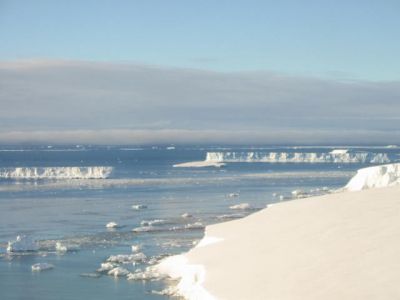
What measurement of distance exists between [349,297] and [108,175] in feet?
182

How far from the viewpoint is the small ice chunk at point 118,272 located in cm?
2109

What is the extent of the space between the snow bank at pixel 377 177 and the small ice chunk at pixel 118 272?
19.7 meters

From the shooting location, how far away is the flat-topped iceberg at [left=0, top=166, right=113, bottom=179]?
68688 millimetres

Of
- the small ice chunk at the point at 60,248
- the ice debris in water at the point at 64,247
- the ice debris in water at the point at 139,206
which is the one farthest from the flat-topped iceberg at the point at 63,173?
the small ice chunk at the point at 60,248

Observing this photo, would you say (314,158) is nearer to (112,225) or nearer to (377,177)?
(377,177)

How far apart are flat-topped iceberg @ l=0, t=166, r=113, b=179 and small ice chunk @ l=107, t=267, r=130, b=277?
46.9 m

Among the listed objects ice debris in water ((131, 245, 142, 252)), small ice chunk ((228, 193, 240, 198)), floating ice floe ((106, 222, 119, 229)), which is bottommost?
ice debris in water ((131, 245, 142, 252))

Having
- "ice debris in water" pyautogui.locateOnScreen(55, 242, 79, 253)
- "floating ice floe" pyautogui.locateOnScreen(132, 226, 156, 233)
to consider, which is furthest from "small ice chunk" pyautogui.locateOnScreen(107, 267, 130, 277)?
"floating ice floe" pyautogui.locateOnScreen(132, 226, 156, 233)

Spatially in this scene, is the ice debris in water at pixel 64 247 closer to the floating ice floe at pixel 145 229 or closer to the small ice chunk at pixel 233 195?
the floating ice floe at pixel 145 229

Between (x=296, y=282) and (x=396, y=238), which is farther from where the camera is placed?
(x=396, y=238)

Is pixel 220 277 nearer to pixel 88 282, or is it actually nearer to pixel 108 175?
pixel 88 282

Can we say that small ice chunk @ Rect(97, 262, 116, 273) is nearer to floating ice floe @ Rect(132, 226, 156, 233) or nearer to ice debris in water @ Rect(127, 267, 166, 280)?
ice debris in water @ Rect(127, 267, 166, 280)

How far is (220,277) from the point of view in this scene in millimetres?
18094

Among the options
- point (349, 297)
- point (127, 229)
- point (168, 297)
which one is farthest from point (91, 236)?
point (349, 297)
